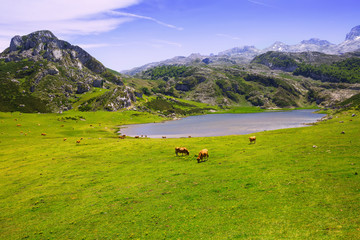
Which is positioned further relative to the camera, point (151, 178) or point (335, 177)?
point (151, 178)

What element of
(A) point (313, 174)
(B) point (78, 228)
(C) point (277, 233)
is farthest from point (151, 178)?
(A) point (313, 174)

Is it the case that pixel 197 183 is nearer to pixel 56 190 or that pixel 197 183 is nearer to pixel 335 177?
pixel 335 177

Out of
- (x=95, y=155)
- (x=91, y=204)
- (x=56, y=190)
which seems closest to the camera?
(x=91, y=204)

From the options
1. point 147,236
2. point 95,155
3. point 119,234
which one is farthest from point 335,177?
point 95,155

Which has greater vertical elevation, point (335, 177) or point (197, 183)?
point (335, 177)

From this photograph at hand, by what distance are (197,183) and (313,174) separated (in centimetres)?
1420

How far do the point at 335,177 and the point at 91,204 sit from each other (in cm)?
2839

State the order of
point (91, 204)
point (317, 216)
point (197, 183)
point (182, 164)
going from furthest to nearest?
point (182, 164), point (197, 183), point (91, 204), point (317, 216)

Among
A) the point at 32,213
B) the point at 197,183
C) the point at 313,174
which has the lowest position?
the point at 32,213

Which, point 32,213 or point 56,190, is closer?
point 32,213

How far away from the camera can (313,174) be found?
945 inches

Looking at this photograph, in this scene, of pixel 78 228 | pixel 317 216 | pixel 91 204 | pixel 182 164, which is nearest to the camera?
pixel 317 216

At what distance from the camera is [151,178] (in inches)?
1214

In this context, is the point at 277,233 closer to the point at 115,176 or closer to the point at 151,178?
the point at 151,178
